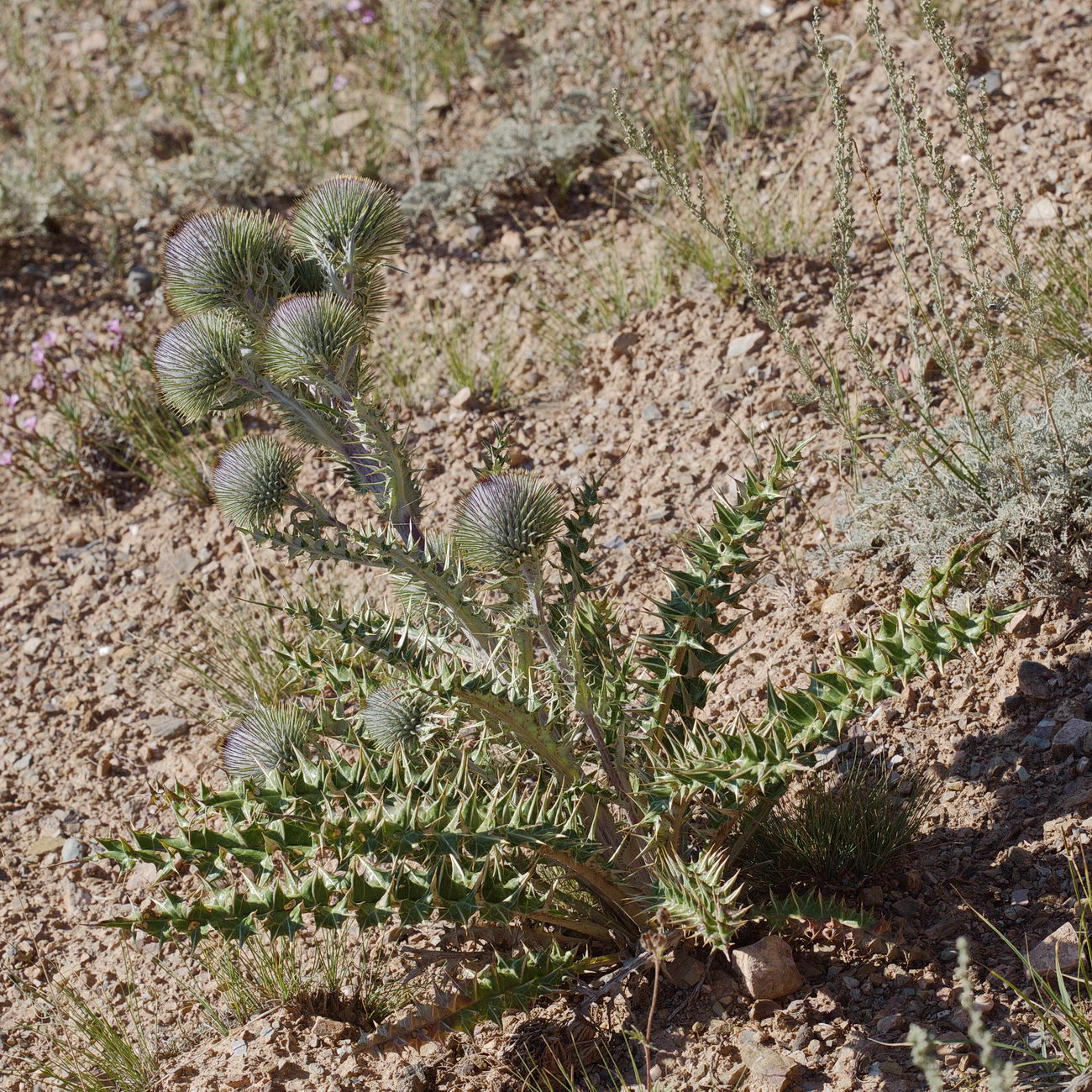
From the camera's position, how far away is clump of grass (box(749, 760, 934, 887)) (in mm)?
2758

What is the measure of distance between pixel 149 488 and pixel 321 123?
271 cm

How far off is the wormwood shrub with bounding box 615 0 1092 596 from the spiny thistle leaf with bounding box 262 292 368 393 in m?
1.02

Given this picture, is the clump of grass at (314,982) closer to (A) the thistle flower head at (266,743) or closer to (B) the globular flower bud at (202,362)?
(A) the thistle flower head at (266,743)

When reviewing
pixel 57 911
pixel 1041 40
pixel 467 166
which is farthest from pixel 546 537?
pixel 1041 40

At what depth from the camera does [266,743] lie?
2.79 m

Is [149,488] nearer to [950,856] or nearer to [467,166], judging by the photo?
[467,166]

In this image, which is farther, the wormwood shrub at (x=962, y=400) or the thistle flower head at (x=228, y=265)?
the wormwood shrub at (x=962, y=400)

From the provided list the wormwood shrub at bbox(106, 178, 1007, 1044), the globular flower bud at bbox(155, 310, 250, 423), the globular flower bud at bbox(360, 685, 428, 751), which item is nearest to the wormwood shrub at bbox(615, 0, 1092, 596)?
the wormwood shrub at bbox(106, 178, 1007, 1044)

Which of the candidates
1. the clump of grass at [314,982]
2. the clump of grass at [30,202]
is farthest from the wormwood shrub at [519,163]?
the clump of grass at [314,982]

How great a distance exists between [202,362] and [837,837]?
6.27 feet

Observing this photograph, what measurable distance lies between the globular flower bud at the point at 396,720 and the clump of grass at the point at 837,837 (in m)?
0.88

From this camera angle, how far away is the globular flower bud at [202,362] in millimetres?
2818

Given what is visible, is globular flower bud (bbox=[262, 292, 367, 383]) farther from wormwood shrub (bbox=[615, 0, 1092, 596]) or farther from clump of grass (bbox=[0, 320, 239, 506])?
clump of grass (bbox=[0, 320, 239, 506])

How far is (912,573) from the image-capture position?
11.7 ft
